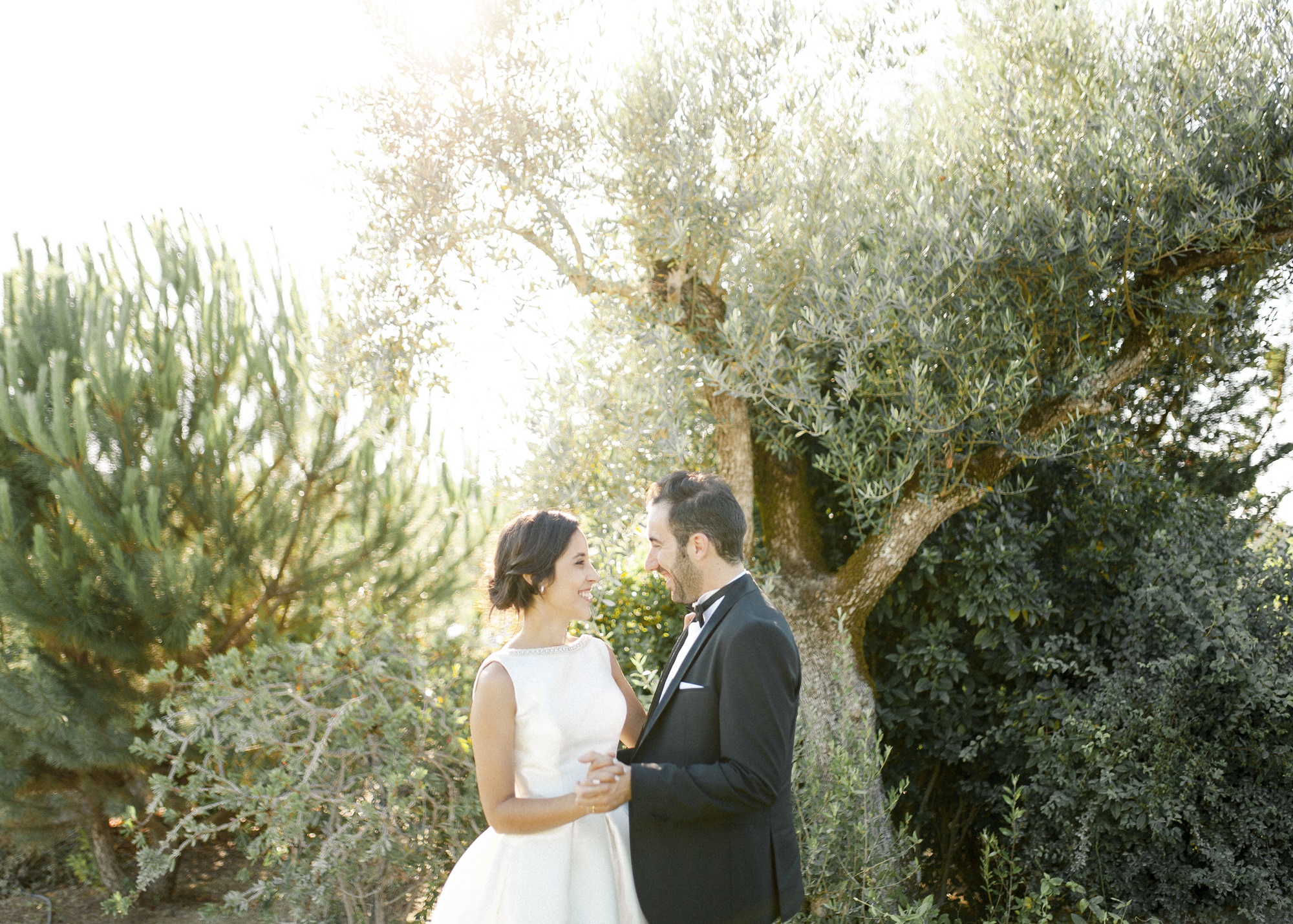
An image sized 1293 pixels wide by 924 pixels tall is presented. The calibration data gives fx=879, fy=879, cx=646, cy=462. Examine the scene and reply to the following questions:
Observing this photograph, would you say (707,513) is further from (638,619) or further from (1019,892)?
(1019,892)

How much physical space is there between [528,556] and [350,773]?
9.60 ft

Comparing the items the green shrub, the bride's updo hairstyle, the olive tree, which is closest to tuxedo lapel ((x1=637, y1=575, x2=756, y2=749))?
the bride's updo hairstyle

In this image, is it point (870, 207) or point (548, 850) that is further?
point (870, 207)

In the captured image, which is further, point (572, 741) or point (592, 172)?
point (592, 172)

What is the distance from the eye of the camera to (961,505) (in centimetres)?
510

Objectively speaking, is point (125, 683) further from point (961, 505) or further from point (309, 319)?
point (961, 505)

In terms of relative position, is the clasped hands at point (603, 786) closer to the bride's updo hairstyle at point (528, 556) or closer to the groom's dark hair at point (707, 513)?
the bride's updo hairstyle at point (528, 556)

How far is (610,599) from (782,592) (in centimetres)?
112

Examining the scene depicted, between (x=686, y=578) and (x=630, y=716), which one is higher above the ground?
(x=686, y=578)

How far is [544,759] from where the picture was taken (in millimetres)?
2457

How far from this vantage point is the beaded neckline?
8.33ft

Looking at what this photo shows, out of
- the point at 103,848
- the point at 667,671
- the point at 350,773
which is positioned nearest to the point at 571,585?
the point at 667,671

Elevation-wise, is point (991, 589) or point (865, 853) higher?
point (991, 589)

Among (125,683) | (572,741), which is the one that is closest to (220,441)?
(125,683)
